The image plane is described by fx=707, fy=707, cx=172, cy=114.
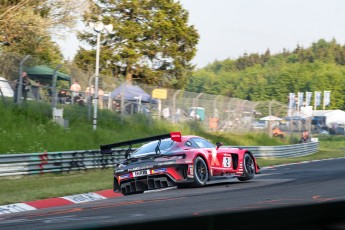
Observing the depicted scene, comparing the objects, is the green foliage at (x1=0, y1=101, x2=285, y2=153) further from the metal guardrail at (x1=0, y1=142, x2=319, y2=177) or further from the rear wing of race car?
the rear wing of race car

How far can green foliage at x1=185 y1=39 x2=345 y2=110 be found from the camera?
137 meters

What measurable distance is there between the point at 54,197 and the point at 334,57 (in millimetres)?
173519

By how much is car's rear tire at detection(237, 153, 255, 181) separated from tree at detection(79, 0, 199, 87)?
31016 mm

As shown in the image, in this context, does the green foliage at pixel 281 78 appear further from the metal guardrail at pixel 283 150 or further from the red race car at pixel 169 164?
the red race car at pixel 169 164

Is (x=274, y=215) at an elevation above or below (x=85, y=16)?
below

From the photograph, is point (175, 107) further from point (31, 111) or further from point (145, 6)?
point (145, 6)

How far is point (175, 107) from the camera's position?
3059 cm

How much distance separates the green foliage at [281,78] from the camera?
5404 inches

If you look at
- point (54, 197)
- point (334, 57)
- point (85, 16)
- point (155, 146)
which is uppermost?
point (334, 57)

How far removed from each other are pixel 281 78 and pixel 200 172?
127 meters

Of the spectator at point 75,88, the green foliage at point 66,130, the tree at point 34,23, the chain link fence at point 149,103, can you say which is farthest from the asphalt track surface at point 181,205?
the tree at point 34,23

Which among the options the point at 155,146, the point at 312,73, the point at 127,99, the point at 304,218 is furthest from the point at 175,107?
the point at 312,73

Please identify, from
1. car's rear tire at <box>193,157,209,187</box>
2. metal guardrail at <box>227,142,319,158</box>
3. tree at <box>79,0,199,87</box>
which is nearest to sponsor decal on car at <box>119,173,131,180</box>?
car's rear tire at <box>193,157,209,187</box>

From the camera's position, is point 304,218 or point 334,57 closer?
point 304,218
